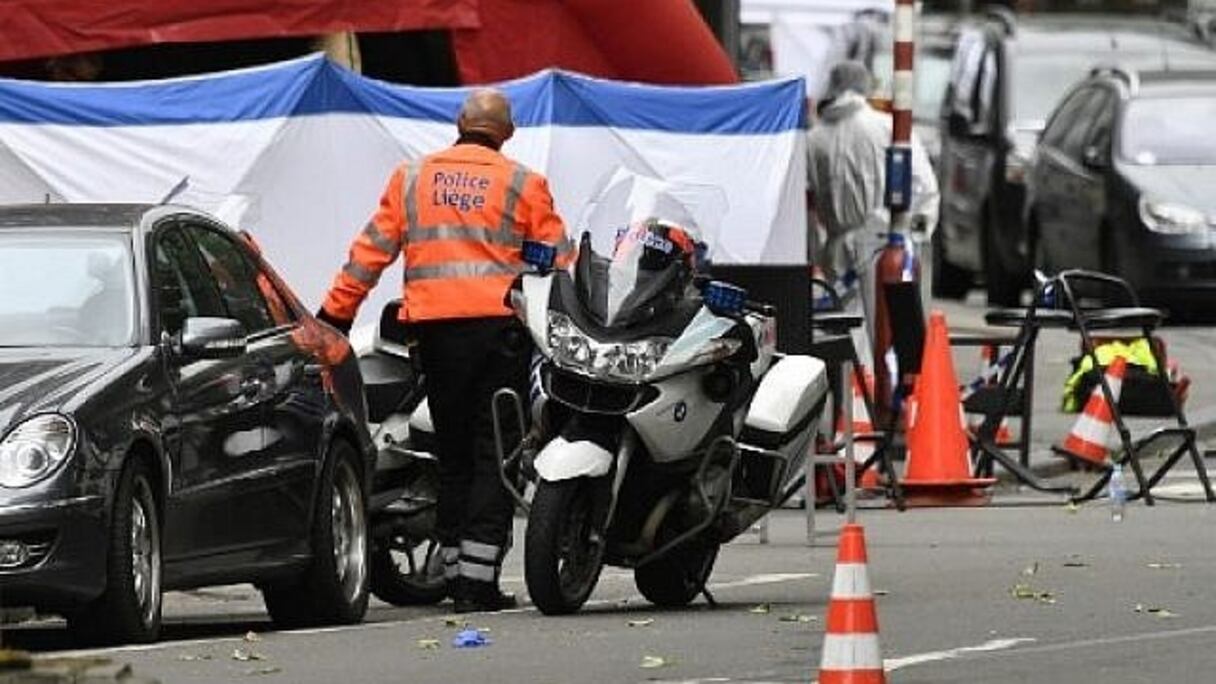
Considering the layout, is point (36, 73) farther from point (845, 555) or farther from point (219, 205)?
point (845, 555)

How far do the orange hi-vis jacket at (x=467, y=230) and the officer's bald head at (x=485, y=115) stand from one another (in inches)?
5.3

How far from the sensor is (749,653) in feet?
37.2

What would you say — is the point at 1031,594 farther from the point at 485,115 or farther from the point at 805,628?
the point at 485,115

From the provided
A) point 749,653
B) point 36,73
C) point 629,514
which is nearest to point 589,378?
point 629,514

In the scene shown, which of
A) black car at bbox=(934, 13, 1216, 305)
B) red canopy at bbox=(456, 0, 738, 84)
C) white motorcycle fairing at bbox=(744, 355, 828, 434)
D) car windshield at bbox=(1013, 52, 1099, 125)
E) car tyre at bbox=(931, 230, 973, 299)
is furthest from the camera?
car tyre at bbox=(931, 230, 973, 299)

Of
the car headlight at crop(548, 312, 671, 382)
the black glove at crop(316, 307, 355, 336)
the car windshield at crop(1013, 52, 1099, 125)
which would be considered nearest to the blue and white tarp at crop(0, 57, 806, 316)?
the black glove at crop(316, 307, 355, 336)

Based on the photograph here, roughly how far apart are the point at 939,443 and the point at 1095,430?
3.85 ft

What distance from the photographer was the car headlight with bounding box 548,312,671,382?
41.2 feet

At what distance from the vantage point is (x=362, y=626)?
12.9 metres

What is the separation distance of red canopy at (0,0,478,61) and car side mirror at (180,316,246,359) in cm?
790

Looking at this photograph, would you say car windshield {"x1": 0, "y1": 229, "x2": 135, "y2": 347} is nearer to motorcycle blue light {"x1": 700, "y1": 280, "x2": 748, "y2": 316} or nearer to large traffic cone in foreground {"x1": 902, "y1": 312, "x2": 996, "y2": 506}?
motorcycle blue light {"x1": 700, "y1": 280, "x2": 748, "y2": 316}

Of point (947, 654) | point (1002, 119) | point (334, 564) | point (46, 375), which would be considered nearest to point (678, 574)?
point (334, 564)

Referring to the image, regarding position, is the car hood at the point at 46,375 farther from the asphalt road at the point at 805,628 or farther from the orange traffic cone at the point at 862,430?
the orange traffic cone at the point at 862,430

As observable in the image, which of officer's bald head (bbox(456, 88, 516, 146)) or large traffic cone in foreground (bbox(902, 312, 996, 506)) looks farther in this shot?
large traffic cone in foreground (bbox(902, 312, 996, 506))
